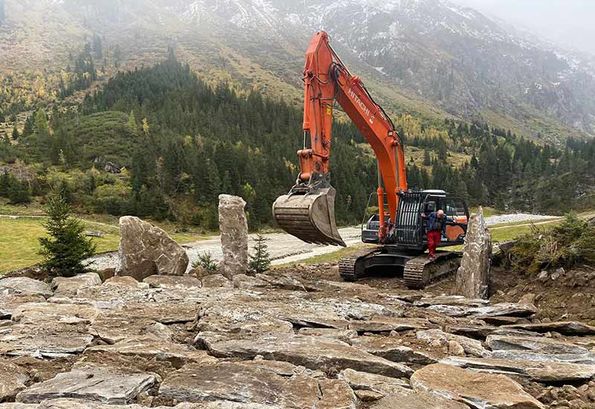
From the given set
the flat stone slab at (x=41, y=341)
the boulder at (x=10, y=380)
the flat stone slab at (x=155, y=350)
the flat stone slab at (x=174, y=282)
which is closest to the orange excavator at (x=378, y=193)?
the flat stone slab at (x=174, y=282)

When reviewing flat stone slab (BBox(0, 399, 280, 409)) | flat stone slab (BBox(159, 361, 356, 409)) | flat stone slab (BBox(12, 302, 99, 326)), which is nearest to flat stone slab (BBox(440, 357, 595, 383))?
flat stone slab (BBox(159, 361, 356, 409))

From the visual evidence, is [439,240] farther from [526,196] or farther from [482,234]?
[526,196]

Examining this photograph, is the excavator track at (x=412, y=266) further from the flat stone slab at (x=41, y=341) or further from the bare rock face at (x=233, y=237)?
the flat stone slab at (x=41, y=341)

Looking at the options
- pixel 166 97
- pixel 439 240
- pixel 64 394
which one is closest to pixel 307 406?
pixel 64 394

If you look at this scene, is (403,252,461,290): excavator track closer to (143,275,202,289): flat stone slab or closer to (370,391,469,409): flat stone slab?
(143,275,202,289): flat stone slab

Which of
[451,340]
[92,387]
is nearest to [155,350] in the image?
[92,387]

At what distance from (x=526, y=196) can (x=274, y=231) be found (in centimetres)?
7645

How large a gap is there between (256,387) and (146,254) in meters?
13.4

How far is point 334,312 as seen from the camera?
1202cm

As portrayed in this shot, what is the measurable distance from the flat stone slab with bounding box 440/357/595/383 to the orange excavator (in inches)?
291

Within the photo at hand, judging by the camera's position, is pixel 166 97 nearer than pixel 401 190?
No

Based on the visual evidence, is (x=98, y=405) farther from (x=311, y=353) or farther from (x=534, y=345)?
(x=534, y=345)

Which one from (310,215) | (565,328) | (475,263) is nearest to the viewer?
(565,328)

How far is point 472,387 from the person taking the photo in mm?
6805
